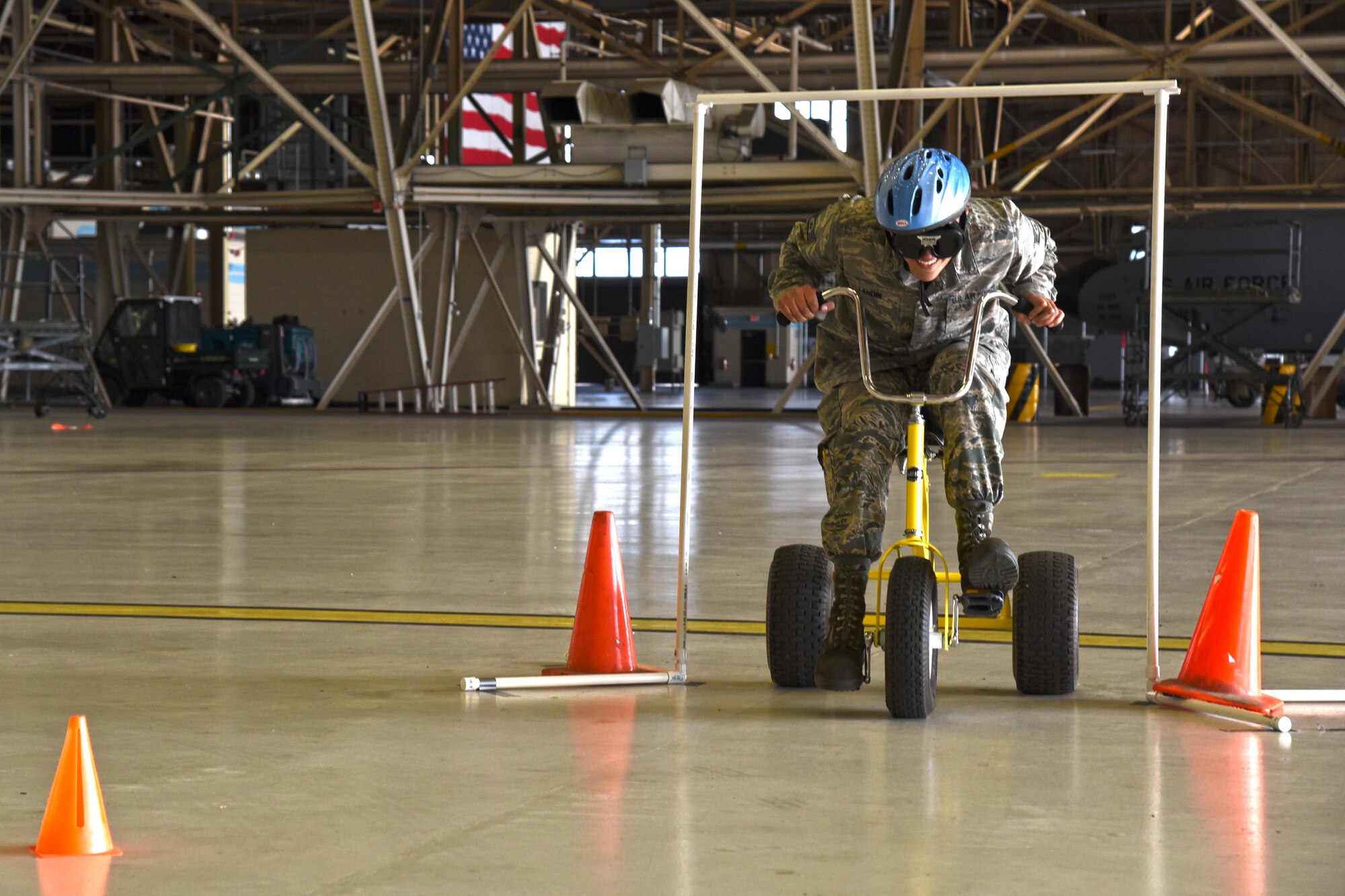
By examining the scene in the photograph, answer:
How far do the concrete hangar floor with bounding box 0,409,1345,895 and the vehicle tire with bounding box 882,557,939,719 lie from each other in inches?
4.0

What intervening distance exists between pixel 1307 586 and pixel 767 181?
18329 millimetres

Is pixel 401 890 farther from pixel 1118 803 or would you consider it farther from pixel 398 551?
pixel 398 551

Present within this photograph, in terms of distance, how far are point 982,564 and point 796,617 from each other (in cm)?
76

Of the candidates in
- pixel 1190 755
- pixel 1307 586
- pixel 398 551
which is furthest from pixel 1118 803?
pixel 398 551

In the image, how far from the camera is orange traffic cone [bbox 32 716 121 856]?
337 cm

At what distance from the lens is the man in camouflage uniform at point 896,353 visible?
509 centimetres

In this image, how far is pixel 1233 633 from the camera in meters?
5.05

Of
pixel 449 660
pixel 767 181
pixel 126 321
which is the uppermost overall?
pixel 767 181

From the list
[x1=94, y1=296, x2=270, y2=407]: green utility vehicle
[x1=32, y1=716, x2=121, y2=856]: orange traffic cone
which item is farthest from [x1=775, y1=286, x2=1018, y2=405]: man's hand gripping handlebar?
[x1=94, y1=296, x2=270, y2=407]: green utility vehicle

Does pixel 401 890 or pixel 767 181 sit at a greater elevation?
pixel 767 181

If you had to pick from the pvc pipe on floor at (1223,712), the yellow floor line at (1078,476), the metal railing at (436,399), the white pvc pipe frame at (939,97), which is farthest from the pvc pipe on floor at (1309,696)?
the metal railing at (436,399)

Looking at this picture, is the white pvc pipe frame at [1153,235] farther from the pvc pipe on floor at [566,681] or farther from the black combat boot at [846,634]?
the black combat boot at [846,634]

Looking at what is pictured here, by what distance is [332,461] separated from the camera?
54.9 feet

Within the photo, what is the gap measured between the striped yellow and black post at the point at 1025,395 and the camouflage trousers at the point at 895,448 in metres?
22.1
